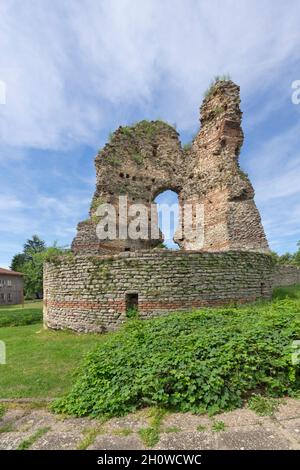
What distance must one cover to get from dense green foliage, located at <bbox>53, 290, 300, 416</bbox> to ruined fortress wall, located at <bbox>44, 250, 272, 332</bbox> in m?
3.14

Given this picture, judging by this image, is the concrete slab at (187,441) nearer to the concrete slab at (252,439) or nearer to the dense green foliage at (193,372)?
the concrete slab at (252,439)

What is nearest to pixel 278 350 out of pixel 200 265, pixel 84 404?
pixel 84 404

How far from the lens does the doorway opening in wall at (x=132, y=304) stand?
821 cm

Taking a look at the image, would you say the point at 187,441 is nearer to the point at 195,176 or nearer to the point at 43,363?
the point at 43,363

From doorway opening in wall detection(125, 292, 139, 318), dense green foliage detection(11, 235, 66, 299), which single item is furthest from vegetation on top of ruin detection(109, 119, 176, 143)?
dense green foliage detection(11, 235, 66, 299)

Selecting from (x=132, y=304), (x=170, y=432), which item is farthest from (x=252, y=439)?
(x=132, y=304)

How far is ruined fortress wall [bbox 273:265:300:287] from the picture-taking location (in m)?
15.4

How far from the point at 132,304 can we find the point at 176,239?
8.14 m

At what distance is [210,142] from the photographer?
49.5 ft

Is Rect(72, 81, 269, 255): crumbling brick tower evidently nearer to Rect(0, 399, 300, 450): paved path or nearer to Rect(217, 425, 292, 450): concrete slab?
Rect(0, 399, 300, 450): paved path

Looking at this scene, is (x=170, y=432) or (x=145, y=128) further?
(x=145, y=128)

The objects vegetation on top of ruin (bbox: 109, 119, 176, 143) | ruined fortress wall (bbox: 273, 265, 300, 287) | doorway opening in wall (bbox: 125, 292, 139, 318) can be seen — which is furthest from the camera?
vegetation on top of ruin (bbox: 109, 119, 176, 143)

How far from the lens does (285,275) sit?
16141 millimetres

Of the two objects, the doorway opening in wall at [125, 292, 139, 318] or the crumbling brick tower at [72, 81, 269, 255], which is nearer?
the doorway opening in wall at [125, 292, 139, 318]
